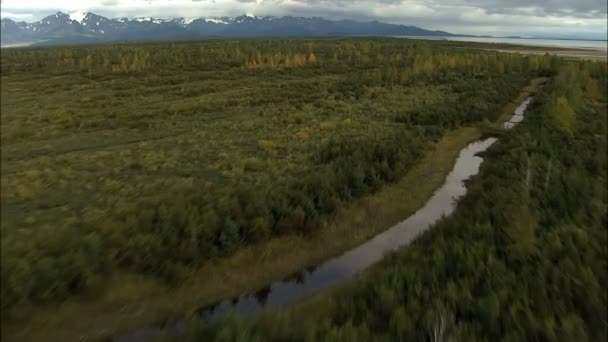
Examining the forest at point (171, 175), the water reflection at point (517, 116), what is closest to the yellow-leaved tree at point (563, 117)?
the forest at point (171, 175)

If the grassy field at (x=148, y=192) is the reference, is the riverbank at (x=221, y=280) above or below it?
below

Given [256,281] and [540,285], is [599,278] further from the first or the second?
[256,281]

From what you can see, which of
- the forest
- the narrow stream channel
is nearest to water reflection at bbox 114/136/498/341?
the narrow stream channel

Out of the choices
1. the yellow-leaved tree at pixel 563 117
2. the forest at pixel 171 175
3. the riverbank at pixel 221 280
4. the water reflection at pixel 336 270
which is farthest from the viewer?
the yellow-leaved tree at pixel 563 117

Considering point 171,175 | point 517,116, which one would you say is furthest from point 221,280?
point 517,116

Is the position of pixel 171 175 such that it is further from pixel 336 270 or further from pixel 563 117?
pixel 563 117

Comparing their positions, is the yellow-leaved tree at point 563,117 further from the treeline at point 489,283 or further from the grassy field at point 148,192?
the treeline at point 489,283

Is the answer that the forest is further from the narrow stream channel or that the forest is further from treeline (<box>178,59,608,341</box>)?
the narrow stream channel
